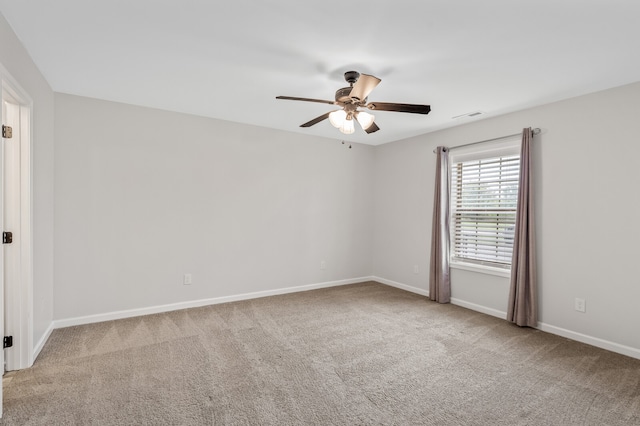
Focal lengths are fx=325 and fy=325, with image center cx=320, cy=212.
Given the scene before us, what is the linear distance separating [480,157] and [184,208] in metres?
3.81

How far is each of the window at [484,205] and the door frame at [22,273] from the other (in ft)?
15.1

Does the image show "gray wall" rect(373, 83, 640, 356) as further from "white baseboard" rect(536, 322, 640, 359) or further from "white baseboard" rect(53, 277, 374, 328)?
"white baseboard" rect(53, 277, 374, 328)

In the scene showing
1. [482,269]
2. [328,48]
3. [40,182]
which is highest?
[328,48]

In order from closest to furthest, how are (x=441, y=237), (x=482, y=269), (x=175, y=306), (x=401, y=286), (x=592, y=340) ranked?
(x=592, y=340) → (x=175, y=306) → (x=482, y=269) → (x=441, y=237) → (x=401, y=286)

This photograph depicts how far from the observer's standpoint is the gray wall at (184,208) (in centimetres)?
344

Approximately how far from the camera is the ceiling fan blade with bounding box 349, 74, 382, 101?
2.26 meters

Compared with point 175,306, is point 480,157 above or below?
above

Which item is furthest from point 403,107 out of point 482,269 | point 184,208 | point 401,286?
point 401,286

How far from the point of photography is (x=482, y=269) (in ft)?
13.5

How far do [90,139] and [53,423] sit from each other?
8.90ft

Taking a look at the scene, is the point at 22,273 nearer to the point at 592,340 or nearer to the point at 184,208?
the point at 184,208

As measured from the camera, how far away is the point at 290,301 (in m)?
4.43

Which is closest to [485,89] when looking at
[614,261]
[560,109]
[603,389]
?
[560,109]

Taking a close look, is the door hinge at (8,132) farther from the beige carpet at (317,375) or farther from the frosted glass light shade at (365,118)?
the frosted glass light shade at (365,118)
